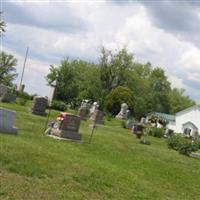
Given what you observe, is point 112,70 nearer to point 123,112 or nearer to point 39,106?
point 123,112

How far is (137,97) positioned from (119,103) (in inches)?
524

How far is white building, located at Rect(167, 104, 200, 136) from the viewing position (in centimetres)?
7462

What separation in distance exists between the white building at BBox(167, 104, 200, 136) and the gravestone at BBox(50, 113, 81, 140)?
2198 inches

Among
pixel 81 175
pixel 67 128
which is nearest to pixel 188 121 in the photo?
pixel 67 128

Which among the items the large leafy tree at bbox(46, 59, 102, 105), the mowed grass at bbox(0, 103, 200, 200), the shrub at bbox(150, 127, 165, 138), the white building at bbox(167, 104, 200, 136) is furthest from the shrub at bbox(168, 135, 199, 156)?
the white building at bbox(167, 104, 200, 136)

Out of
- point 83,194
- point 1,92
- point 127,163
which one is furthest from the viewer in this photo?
point 1,92

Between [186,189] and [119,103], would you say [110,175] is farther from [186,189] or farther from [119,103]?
[119,103]

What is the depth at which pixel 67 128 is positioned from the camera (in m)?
19.8

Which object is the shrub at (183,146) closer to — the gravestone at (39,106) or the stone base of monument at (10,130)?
the gravestone at (39,106)

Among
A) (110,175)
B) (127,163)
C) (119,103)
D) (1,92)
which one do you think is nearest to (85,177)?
(110,175)

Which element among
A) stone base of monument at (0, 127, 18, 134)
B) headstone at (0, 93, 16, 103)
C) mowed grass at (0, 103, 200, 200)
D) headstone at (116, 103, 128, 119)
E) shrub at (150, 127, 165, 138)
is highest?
headstone at (116, 103, 128, 119)

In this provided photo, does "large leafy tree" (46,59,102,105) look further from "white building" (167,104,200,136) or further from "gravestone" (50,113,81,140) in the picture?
"gravestone" (50,113,81,140)

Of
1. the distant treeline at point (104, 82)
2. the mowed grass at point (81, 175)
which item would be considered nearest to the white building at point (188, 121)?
the distant treeline at point (104, 82)

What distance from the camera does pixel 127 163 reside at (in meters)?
15.9
